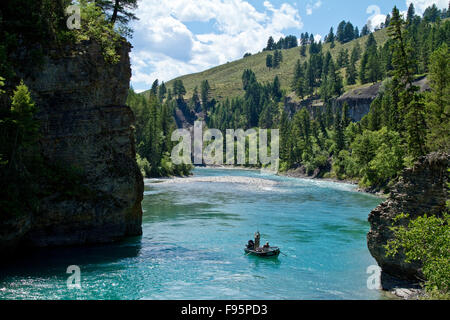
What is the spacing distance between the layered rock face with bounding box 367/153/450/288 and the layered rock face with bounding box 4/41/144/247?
2137 cm

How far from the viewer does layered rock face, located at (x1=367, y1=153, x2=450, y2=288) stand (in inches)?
837

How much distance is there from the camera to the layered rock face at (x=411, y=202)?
21266mm

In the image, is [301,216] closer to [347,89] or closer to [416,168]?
[416,168]

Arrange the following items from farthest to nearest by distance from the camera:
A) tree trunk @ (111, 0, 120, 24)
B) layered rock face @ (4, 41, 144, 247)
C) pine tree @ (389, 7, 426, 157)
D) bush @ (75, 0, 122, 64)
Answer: tree trunk @ (111, 0, 120, 24) → pine tree @ (389, 7, 426, 157) → bush @ (75, 0, 122, 64) → layered rock face @ (4, 41, 144, 247)

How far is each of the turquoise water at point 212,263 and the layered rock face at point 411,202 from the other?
233 centimetres

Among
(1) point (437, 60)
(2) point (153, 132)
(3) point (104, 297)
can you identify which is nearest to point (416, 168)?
(3) point (104, 297)

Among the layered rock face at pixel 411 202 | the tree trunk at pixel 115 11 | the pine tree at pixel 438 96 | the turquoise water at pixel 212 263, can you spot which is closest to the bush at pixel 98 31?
the tree trunk at pixel 115 11

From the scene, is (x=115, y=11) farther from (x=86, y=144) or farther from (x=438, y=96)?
(x=438, y=96)

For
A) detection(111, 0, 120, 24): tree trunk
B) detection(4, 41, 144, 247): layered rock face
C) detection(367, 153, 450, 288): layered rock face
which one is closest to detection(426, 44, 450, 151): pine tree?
detection(367, 153, 450, 288): layered rock face

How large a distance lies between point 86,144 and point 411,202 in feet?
83.8

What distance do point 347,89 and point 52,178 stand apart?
161369 millimetres

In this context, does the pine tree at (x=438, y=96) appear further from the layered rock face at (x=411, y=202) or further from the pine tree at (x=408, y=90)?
the layered rock face at (x=411, y=202)

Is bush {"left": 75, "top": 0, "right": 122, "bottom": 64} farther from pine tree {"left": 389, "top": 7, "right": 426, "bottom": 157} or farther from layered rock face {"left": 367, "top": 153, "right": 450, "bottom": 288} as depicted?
pine tree {"left": 389, "top": 7, "right": 426, "bottom": 157}

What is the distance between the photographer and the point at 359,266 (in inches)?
1083
